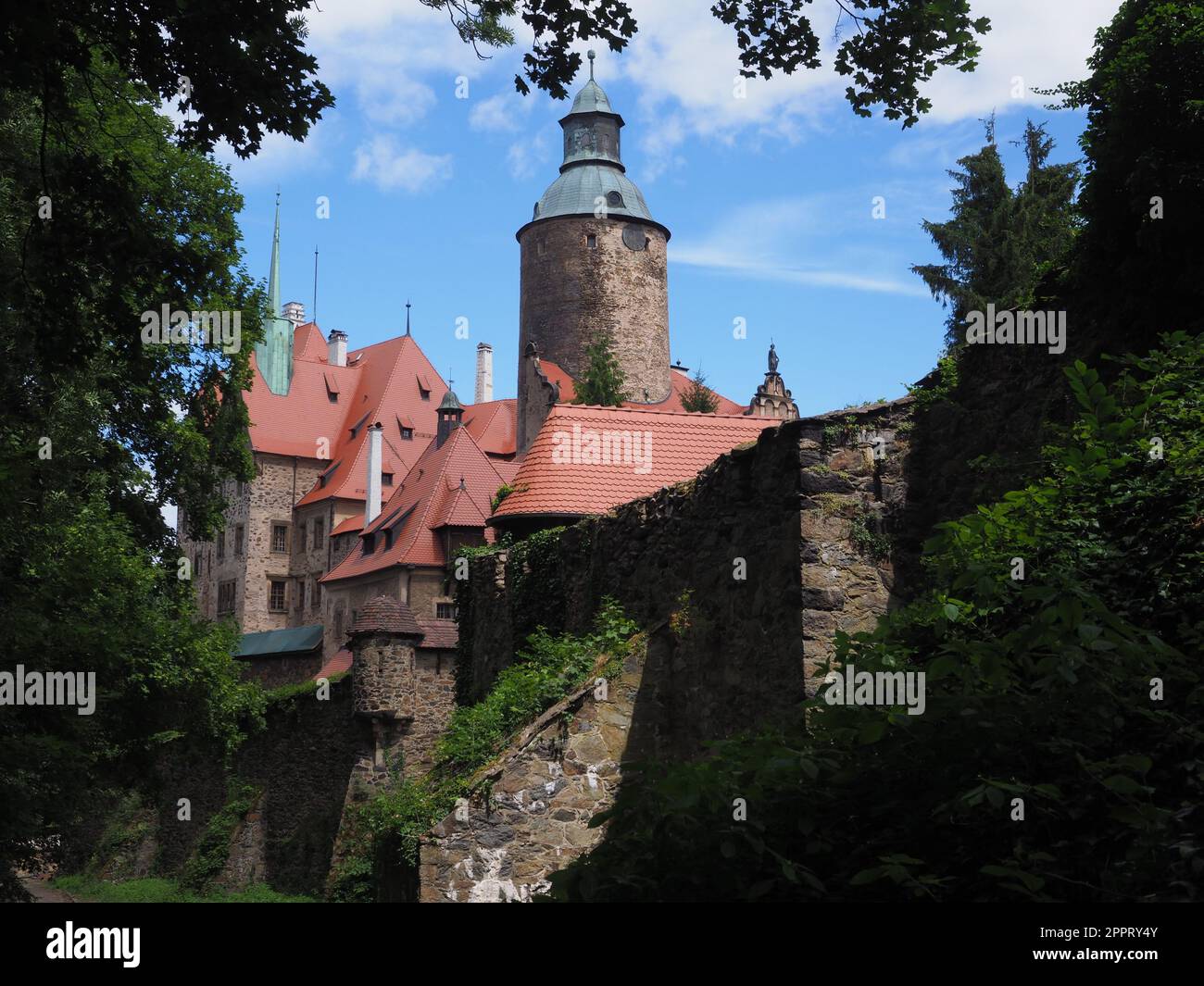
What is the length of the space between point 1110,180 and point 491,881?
8.58 m

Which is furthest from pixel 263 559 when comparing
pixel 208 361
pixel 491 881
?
pixel 491 881

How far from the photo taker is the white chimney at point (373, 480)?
62294 mm

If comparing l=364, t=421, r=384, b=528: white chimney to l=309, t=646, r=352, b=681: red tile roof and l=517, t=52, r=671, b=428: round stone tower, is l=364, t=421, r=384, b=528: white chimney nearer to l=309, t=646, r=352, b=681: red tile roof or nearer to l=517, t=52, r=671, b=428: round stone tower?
l=517, t=52, r=671, b=428: round stone tower

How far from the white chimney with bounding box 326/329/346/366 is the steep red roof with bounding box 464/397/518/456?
14.0 m

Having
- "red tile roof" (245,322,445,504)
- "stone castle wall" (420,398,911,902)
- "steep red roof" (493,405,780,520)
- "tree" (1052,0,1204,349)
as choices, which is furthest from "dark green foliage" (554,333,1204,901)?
"red tile roof" (245,322,445,504)

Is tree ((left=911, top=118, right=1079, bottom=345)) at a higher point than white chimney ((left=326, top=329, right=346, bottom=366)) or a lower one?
lower

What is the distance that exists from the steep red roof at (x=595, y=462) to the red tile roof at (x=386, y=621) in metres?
9.58

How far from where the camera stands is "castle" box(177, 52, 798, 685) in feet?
165

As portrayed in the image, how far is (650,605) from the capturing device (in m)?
13.9

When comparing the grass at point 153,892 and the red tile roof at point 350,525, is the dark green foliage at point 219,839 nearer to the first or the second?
the grass at point 153,892

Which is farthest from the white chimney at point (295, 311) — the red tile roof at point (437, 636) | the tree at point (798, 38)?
the tree at point (798, 38)

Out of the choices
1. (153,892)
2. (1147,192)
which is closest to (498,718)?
(1147,192)

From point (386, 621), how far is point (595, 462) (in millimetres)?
10654
